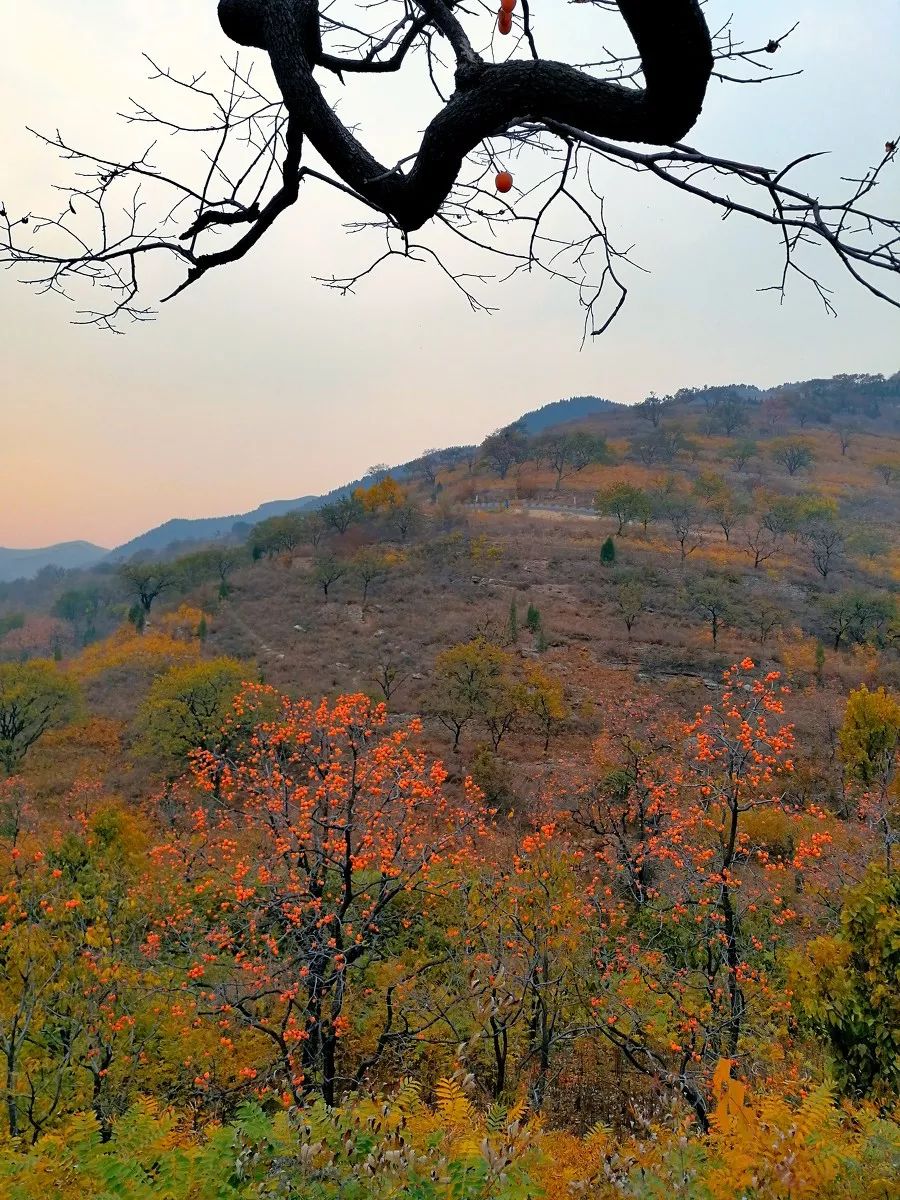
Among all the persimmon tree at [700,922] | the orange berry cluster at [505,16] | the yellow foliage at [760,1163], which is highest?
the orange berry cluster at [505,16]

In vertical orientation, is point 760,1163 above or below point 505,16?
below

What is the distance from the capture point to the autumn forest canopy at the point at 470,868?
10.1ft

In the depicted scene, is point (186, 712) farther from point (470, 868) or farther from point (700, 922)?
point (700, 922)

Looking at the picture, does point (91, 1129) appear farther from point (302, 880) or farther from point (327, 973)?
point (302, 880)

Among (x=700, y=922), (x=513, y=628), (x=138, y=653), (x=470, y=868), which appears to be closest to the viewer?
(x=700, y=922)

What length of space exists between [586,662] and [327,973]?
2865cm

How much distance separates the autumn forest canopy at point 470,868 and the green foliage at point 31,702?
20 cm

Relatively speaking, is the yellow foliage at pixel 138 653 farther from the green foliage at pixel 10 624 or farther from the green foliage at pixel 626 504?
the green foliage at pixel 10 624

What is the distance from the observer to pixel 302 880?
10.2m

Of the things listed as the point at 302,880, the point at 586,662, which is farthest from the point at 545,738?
the point at 302,880

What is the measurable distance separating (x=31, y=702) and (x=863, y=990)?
3397 centimetres

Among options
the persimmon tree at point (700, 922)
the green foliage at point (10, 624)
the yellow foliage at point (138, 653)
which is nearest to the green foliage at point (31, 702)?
the yellow foliage at point (138, 653)

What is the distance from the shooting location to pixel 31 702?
30.3 metres

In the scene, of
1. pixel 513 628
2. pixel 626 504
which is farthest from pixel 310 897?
pixel 626 504
